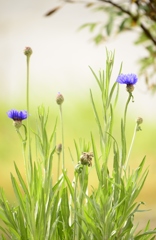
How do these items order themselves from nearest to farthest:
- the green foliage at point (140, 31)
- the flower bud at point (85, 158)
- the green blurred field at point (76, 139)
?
the flower bud at point (85, 158) → the green foliage at point (140, 31) → the green blurred field at point (76, 139)

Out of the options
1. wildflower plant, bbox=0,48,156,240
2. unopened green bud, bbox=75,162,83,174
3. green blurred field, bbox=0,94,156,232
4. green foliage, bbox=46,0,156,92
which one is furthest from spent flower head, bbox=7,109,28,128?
green blurred field, bbox=0,94,156,232

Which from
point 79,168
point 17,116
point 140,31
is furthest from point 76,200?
point 140,31

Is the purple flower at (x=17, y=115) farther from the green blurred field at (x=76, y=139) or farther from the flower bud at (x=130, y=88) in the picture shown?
the green blurred field at (x=76, y=139)

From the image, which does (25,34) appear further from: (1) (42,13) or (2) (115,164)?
(2) (115,164)

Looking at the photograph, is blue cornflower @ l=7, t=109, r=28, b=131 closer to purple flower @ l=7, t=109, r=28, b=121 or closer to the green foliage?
purple flower @ l=7, t=109, r=28, b=121

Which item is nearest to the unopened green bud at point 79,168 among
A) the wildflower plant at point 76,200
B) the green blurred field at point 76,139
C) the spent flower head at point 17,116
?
the wildflower plant at point 76,200

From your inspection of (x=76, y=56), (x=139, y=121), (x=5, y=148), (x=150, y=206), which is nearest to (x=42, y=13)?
(x=76, y=56)

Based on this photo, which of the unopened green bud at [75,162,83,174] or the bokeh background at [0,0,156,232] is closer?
the unopened green bud at [75,162,83,174]
